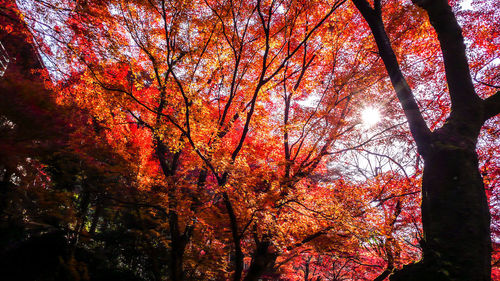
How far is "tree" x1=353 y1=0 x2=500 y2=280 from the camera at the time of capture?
7.45 ft

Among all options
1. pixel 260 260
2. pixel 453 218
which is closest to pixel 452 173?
pixel 453 218

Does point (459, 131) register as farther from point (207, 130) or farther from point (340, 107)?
point (207, 130)

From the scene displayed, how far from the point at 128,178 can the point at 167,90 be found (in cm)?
245

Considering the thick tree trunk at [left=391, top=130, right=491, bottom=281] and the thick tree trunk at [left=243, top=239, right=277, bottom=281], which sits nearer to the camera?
the thick tree trunk at [left=391, top=130, right=491, bottom=281]

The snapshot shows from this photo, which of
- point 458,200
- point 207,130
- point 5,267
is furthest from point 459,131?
point 5,267

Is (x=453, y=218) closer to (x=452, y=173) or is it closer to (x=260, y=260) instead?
(x=452, y=173)

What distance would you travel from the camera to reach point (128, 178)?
5594 millimetres

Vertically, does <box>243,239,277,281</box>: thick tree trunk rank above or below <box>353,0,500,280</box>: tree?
below

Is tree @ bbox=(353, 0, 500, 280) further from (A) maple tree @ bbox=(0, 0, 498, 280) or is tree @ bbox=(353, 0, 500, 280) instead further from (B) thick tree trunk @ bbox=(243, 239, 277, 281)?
(B) thick tree trunk @ bbox=(243, 239, 277, 281)

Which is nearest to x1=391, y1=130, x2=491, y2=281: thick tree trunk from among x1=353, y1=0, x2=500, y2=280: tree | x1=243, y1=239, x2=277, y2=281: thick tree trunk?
x1=353, y1=0, x2=500, y2=280: tree

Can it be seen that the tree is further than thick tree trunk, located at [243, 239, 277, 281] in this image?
No

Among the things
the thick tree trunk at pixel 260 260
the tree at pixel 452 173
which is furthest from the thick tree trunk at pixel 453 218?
the thick tree trunk at pixel 260 260

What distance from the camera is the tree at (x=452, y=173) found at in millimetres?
2271

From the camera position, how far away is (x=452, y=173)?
2.57 m
